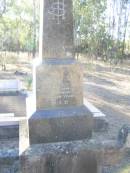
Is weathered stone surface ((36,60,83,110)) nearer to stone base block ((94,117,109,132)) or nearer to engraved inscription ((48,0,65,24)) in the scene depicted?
engraved inscription ((48,0,65,24))

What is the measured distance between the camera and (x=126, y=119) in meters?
7.92

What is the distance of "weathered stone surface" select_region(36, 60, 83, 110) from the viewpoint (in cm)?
463

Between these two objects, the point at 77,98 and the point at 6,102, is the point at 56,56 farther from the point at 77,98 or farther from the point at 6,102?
the point at 6,102

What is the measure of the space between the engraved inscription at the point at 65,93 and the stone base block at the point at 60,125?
115 millimetres

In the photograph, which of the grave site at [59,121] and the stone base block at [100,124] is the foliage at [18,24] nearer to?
the stone base block at [100,124]

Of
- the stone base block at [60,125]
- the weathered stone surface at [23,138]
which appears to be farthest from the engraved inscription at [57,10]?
the weathered stone surface at [23,138]

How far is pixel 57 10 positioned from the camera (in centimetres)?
459

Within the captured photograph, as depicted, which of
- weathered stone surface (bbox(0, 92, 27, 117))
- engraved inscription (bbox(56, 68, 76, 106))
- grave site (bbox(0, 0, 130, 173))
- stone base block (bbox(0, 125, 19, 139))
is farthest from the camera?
weathered stone surface (bbox(0, 92, 27, 117))

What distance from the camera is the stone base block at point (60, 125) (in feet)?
15.1

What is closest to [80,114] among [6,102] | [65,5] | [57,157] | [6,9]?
[57,157]

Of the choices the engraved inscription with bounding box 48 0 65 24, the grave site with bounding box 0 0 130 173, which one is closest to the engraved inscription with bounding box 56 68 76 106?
the grave site with bounding box 0 0 130 173

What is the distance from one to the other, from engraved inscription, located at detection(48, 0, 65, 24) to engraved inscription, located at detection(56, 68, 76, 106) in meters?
0.78

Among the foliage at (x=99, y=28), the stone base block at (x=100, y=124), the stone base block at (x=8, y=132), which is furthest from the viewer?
the foliage at (x=99, y=28)

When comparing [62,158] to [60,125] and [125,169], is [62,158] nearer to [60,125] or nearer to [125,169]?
[60,125]
